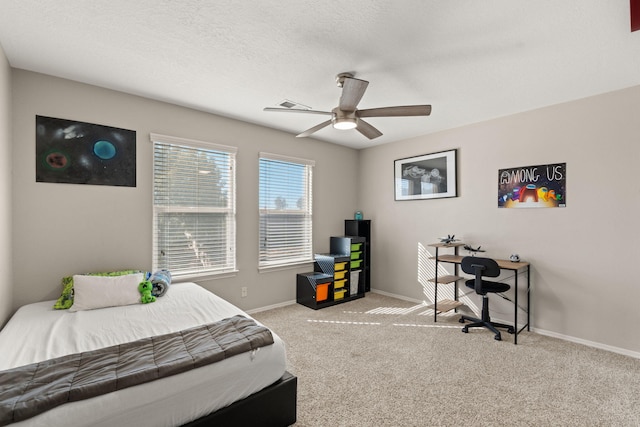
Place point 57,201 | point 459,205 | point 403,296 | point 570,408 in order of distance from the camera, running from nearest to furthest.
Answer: point 570,408, point 57,201, point 459,205, point 403,296

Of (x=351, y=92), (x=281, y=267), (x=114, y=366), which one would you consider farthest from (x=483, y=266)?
(x=114, y=366)

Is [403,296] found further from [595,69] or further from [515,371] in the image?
[595,69]

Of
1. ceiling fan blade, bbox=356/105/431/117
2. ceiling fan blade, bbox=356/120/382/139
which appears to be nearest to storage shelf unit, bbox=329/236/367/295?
ceiling fan blade, bbox=356/120/382/139

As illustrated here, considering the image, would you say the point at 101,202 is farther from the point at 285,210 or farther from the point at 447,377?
the point at 447,377

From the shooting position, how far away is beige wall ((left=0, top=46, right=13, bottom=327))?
7.28 ft

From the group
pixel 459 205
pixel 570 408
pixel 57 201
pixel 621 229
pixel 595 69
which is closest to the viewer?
pixel 570 408

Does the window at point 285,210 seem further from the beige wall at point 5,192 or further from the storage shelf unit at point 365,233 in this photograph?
the beige wall at point 5,192

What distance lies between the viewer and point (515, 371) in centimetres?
253

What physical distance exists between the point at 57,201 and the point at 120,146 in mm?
740

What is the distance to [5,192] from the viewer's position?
2326mm

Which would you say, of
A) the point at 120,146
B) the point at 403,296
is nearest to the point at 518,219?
the point at 403,296

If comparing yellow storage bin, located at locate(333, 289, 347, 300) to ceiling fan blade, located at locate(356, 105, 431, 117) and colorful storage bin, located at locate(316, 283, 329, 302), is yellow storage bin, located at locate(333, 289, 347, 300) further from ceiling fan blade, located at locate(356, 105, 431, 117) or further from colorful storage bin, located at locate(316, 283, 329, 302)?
ceiling fan blade, located at locate(356, 105, 431, 117)

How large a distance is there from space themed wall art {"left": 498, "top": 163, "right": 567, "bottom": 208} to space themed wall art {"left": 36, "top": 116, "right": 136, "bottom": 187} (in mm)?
4231

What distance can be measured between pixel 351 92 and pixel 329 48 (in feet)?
1.14
